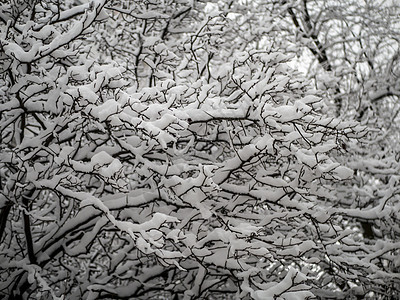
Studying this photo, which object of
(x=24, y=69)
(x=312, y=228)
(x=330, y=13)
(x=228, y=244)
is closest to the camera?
(x=228, y=244)

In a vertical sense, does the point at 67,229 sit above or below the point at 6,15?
below

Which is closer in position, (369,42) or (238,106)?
(238,106)

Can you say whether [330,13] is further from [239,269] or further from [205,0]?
[239,269]

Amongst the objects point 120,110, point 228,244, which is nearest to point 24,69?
point 120,110

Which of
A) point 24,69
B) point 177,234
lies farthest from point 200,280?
point 24,69

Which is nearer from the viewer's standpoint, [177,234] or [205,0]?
[177,234]

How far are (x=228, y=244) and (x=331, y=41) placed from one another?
5.43 meters

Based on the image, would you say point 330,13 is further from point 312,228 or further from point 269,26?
point 312,228

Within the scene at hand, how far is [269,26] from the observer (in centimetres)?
492

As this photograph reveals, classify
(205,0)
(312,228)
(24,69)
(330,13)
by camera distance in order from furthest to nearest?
(330,13) → (205,0) → (312,228) → (24,69)

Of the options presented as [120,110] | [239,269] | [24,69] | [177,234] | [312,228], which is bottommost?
[312,228]

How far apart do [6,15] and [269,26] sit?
2.96 meters

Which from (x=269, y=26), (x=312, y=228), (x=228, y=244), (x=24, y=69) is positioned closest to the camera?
(x=228, y=244)

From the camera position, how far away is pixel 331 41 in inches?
279
